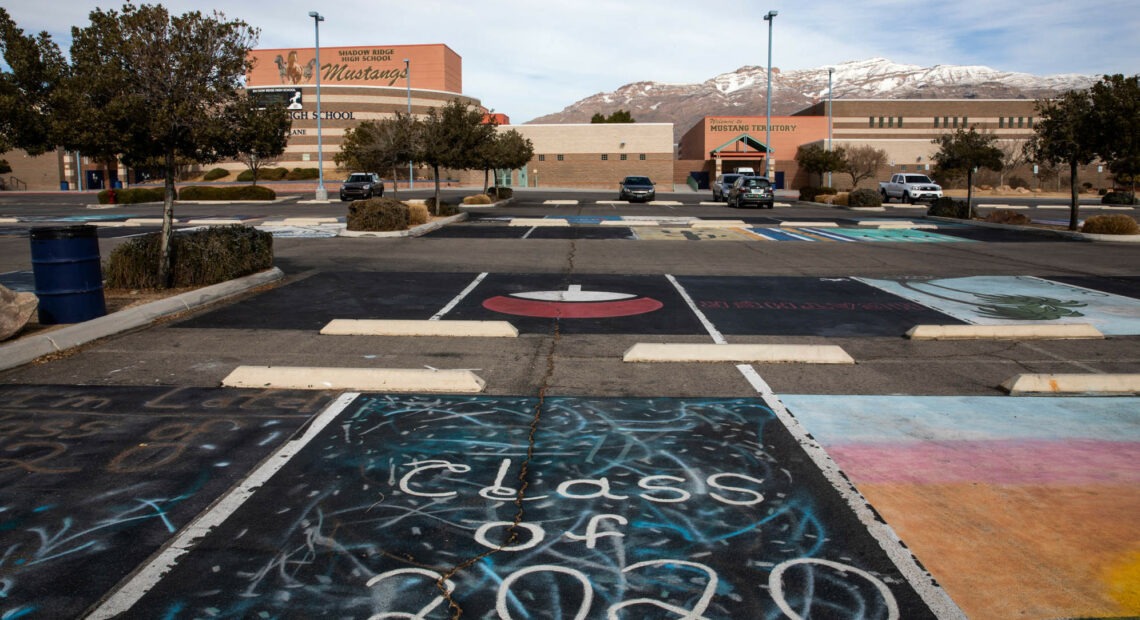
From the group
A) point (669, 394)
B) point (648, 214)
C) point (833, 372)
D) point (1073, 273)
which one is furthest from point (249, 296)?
point (648, 214)

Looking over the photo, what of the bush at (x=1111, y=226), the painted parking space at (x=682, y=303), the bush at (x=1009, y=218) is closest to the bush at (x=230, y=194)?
the painted parking space at (x=682, y=303)

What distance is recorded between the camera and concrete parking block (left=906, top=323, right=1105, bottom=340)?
9.85m

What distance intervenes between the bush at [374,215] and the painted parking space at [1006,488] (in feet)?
62.8

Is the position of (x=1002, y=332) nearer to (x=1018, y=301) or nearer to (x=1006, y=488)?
(x=1018, y=301)

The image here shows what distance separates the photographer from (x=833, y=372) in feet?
27.3

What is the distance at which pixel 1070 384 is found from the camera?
7496 millimetres

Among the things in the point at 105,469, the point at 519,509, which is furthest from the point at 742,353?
the point at 105,469

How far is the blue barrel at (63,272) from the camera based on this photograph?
9.62m

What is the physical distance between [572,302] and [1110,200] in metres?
53.3

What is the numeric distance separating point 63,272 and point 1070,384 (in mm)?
11004

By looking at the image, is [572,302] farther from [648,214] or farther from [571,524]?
[648,214]

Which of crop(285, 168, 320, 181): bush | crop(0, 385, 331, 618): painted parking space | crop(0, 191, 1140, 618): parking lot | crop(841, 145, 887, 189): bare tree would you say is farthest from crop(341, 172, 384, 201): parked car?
crop(0, 385, 331, 618): painted parking space

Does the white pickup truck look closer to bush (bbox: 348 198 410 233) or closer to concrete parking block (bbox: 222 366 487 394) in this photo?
bush (bbox: 348 198 410 233)

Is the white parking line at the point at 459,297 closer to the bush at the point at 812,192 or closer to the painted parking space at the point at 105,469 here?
the painted parking space at the point at 105,469
